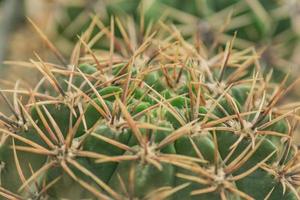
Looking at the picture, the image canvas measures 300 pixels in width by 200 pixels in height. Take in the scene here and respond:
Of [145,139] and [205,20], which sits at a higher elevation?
[205,20]

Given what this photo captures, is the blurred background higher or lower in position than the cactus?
higher

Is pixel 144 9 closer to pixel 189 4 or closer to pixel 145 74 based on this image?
pixel 189 4

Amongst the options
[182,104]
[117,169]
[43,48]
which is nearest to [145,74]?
[182,104]

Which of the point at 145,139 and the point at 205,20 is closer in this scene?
the point at 145,139

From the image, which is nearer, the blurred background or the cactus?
the cactus

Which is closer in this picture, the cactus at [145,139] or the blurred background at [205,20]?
the cactus at [145,139]
